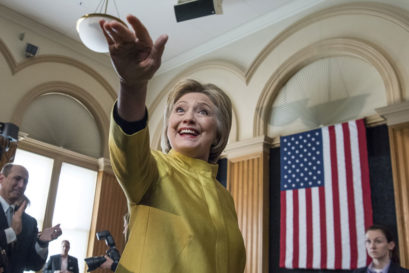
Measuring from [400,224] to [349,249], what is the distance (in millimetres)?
640

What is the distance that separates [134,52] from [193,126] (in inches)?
13.9

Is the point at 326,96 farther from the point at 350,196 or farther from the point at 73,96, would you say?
the point at 73,96

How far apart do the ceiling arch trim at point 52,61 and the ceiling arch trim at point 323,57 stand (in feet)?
10.9

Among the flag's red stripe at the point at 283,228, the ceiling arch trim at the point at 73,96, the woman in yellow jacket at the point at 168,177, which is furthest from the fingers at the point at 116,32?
the ceiling arch trim at the point at 73,96

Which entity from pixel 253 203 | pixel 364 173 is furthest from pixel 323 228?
pixel 253 203

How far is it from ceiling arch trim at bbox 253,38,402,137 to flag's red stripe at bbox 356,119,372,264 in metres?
0.47

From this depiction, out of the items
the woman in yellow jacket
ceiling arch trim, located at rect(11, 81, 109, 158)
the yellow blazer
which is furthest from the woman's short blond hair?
ceiling arch trim, located at rect(11, 81, 109, 158)

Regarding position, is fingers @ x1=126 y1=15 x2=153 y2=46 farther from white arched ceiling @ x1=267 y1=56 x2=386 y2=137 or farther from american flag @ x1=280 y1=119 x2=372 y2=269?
white arched ceiling @ x1=267 y1=56 x2=386 y2=137

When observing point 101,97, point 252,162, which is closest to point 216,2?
point 252,162

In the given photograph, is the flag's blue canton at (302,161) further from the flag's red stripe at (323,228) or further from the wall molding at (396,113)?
the wall molding at (396,113)

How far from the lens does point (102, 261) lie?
12.6 feet

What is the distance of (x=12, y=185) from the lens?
9.86ft

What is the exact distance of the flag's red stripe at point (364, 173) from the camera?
477 cm

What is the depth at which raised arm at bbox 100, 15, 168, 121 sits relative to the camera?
0.75 m
